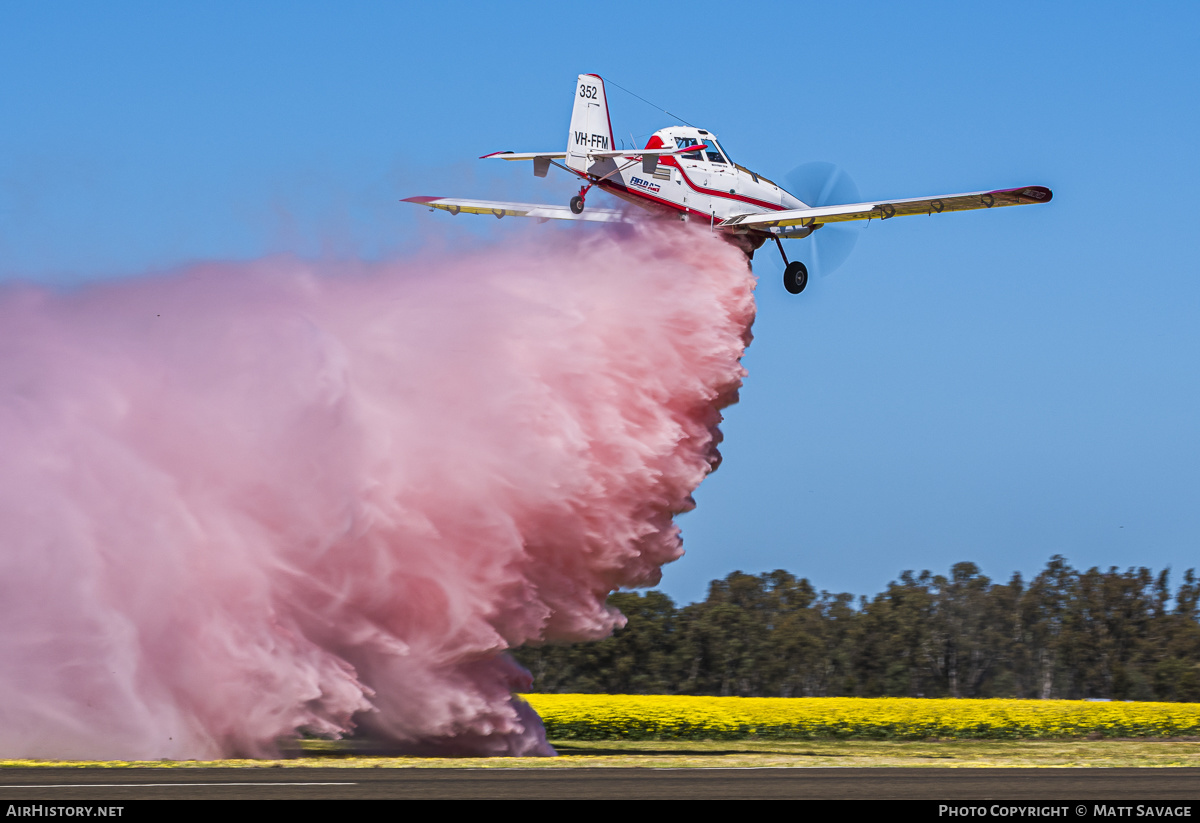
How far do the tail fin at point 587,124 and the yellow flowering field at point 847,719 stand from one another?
1839cm

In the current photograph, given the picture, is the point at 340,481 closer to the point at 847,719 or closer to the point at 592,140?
the point at 592,140

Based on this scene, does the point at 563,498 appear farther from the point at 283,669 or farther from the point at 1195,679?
the point at 1195,679

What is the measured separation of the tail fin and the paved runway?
13.4 meters

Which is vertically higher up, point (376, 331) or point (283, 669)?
point (376, 331)

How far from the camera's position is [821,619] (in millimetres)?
82750

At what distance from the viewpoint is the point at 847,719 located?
43.3 metres

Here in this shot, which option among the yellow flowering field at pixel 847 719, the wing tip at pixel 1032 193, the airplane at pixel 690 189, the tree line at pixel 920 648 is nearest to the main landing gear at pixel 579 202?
the airplane at pixel 690 189

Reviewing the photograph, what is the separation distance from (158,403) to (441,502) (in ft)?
19.9

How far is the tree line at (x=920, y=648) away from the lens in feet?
221

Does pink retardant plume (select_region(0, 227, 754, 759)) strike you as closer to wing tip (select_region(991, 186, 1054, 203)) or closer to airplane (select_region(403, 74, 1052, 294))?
airplane (select_region(403, 74, 1052, 294))

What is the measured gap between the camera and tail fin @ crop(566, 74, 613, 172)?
30.4 m

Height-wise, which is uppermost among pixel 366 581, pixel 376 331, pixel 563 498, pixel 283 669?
pixel 376 331

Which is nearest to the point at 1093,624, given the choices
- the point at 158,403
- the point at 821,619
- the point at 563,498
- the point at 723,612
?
the point at 821,619

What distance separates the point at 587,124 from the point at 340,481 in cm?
963
